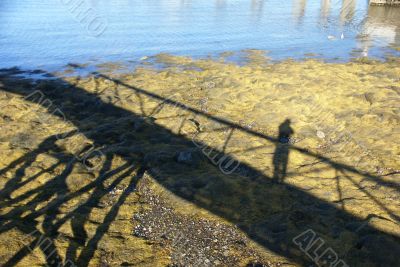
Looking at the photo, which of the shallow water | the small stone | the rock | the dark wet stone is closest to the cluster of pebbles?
the rock

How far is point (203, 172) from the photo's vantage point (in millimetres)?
9977

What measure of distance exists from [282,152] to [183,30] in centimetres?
2330

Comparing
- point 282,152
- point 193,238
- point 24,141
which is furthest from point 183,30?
point 193,238

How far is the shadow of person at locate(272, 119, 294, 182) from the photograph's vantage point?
9836mm

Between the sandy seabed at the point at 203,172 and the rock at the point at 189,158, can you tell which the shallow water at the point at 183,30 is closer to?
the sandy seabed at the point at 203,172

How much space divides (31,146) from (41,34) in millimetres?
20495

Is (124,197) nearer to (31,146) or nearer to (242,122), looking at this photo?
(31,146)

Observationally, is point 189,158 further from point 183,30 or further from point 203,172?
point 183,30

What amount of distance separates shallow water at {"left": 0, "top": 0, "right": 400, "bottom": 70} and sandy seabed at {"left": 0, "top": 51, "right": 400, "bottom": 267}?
726 centimetres

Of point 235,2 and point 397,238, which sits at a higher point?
point 397,238

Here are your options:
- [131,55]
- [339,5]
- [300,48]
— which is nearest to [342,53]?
[300,48]

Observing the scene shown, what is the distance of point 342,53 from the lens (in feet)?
74.6

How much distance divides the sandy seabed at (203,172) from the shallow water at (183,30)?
726 cm

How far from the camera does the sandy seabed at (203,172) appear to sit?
738 centimetres
